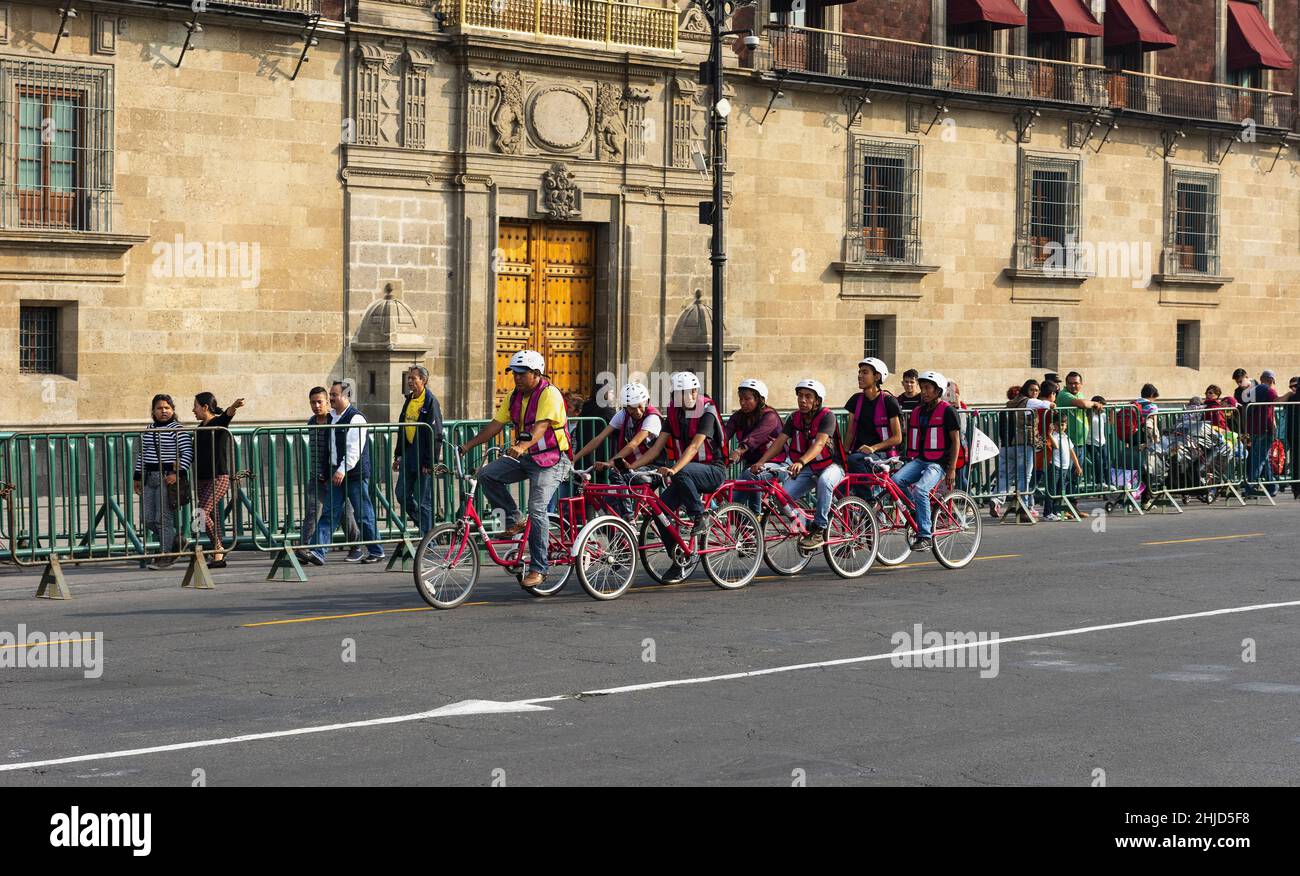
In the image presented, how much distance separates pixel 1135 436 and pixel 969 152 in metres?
13.1

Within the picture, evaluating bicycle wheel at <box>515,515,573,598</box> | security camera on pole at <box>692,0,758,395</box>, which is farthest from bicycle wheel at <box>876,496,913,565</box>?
security camera on pole at <box>692,0,758,395</box>

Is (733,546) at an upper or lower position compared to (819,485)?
lower

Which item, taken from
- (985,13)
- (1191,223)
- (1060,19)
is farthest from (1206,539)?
(1191,223)

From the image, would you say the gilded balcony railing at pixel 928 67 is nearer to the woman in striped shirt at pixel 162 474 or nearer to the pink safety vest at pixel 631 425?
the pink safety vest at pixel 631 425

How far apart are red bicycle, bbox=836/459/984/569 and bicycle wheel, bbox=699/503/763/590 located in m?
1.29

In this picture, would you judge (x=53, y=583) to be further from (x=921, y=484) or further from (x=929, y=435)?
(x=929, y=435)

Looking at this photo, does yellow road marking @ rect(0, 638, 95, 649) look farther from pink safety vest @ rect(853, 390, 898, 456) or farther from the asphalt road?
pink safety vest @ rect(853, 390, 898, 456)

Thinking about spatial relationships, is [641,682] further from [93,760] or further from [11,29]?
[11,29]

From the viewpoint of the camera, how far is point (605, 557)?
1409 cm

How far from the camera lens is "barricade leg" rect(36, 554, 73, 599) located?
14.5m

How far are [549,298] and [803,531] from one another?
48.6ft

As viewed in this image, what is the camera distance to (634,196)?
3002cm

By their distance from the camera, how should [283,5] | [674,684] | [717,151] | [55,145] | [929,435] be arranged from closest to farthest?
[674,684] → [929,435] → [55,145] → [717,151] → [283,5]
